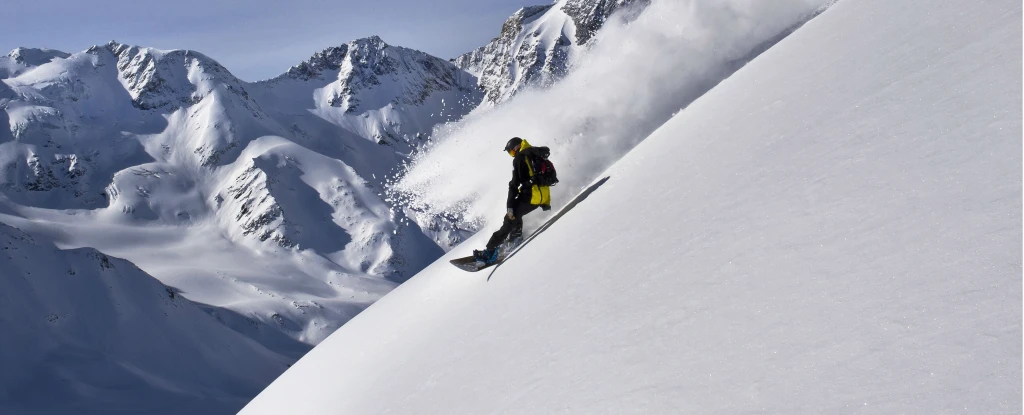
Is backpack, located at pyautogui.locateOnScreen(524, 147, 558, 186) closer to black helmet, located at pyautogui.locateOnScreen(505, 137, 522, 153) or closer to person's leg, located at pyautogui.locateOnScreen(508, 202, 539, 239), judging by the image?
black helmet, located at pyautogui.locateOnScreen(505, 137, 522, 153)

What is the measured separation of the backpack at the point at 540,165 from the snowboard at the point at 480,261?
43.2 inches

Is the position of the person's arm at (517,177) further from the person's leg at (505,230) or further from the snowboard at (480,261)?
the snowboard at (480,261)

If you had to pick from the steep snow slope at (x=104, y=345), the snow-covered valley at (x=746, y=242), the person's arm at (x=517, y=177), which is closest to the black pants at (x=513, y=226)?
the person's arm at (x=517, y=177)

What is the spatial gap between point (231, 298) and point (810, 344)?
147 metres

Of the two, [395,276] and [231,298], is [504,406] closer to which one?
[231,298]

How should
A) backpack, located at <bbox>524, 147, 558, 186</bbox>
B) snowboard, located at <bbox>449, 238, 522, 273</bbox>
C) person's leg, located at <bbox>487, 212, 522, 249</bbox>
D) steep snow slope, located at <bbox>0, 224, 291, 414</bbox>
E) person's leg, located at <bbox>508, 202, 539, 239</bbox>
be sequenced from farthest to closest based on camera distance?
1. steep snow slope, located at <bbox>0, 224, 291, 414</bbox>
2. person's leg, located at <bbox>487, 212, 522, 249</bbox>
3. person's leg, located at <bbox>508, 202, 539, 239</bbox>
4. snowboard, located at <bbox>449, 238, 522, 273</bbox>
5. backpack, located at <bbox>524, 147, 558, 186</bbox>

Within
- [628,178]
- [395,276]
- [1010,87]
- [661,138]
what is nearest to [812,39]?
[661,138]

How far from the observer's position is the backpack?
29.8 ft

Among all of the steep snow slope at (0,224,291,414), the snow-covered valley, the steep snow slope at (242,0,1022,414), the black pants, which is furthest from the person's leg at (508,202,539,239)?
the steep snow slope at (0,224,291,414)

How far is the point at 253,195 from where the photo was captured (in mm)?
192000

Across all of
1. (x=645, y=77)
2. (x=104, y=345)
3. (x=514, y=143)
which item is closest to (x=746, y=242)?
(x=514, y=143)

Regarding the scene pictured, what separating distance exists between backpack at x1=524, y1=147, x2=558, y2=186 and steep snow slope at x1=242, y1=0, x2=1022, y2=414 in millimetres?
1447

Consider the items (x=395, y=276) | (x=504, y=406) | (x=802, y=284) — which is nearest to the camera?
(x=802, y=284)

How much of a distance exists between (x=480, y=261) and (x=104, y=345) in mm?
77561
